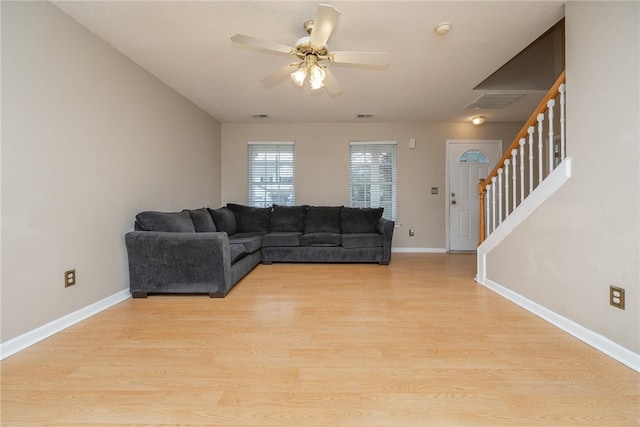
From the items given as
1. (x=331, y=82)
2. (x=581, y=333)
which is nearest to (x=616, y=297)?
(x=581, y=333)

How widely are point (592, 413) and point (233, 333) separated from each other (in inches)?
76.6

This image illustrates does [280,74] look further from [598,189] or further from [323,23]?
[598,189]

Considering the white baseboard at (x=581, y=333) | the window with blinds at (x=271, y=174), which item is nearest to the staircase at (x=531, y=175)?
the white baseboard at (x=581, y=333)

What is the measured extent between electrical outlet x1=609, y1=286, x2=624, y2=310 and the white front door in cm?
379

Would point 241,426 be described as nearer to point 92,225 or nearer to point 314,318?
point 314,318

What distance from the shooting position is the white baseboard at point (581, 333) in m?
1.65

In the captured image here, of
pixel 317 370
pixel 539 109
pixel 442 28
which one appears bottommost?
pixel 317 370

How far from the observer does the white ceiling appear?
7.38ft

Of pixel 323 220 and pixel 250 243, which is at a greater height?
pixel 323 220

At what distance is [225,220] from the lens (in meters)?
4.65

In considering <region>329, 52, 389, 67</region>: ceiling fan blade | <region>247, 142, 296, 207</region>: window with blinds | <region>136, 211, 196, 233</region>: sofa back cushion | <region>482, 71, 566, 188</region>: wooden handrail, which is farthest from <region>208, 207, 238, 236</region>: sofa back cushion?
<region>482, 71, 566, 188</region>: wooden handrail

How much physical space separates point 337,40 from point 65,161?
2394 mm

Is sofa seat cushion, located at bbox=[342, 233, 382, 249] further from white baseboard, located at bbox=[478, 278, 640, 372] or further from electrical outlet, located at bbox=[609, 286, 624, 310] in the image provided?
electrical outlet, located at bbox=[609, 286, 624, 310]

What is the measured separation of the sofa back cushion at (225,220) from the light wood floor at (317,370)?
1.88 m
